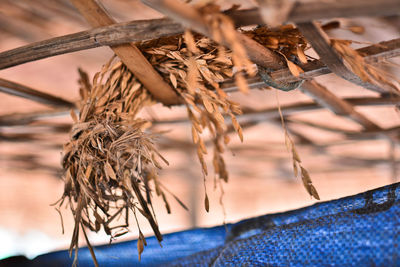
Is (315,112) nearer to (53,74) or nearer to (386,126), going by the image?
(386,126)

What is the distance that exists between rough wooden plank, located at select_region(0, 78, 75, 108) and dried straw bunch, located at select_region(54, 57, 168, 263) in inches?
15.5

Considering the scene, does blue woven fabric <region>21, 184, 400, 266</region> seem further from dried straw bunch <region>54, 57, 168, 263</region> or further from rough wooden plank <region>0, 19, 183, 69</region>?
rough wooden plank <region>0, 19, 183, 69</region>

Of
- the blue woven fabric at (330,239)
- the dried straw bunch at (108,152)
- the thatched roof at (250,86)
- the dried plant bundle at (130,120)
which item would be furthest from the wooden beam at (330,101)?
the dried straw bunch at (108,152)

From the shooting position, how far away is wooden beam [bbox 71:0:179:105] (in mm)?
840

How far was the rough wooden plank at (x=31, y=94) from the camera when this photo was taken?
4.27ft

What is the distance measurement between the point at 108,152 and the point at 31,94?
617mm

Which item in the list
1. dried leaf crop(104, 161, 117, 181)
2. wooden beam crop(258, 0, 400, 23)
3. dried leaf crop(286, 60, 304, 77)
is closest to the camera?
wooden beam crop(258, 0, 400, 23)

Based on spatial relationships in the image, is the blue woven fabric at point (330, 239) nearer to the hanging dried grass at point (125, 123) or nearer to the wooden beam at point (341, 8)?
the hanging dried grass at point (125, 123)

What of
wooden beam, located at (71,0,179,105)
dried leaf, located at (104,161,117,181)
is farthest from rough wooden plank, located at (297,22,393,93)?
dried leaf, located at (104,161,117,181)

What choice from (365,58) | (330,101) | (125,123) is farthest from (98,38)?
(330,101)

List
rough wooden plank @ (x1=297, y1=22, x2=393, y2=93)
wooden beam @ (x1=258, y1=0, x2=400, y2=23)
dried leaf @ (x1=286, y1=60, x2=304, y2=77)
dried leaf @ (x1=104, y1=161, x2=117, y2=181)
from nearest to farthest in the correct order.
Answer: wooden beam @ (x1=258, y1=0, x2=400, y2=23), rough wooden plank @ (x1=297, y1=22, x2=393, y2=93), dried leaf @ (x1=286, y1=60, x2=304, y2=77), dried leaf @ (x1=104, y1=161, x2=117, y2=181)

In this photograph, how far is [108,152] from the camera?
98 cm

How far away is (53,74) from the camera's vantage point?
1430 millimetres

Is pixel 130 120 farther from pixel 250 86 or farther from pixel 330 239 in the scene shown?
pixel 330 239
